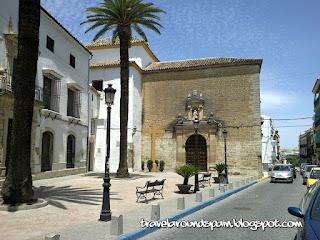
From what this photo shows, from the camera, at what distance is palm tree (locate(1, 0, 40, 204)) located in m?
10.5

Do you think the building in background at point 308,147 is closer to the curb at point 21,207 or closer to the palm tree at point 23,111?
Answer: the curb at point 21,207

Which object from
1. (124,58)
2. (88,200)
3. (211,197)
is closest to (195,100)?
(124,58)

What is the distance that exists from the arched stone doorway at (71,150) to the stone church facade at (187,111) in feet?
24.7

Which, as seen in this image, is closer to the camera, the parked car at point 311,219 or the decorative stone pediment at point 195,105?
the parked car at point 311,219

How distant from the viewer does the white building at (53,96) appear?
53.3ft

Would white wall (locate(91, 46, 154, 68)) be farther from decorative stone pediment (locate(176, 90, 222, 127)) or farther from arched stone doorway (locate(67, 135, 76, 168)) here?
arched stone doorway (locate(67, 135, 76, 168))

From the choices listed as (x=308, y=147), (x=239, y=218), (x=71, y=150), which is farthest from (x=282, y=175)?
(x=308, y=147)

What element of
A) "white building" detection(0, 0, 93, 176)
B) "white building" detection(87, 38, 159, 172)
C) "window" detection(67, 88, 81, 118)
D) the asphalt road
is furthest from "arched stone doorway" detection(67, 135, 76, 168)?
the asphalt road

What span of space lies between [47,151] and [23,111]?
1062cm

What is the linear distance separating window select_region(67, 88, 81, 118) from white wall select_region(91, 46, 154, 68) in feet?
39.1

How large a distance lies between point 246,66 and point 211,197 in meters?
20.6

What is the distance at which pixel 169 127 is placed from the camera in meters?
→ 34.0

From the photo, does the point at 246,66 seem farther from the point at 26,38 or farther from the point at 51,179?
the point at 26,38

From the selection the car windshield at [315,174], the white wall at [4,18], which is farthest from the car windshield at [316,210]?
the white wall at [4,18]
